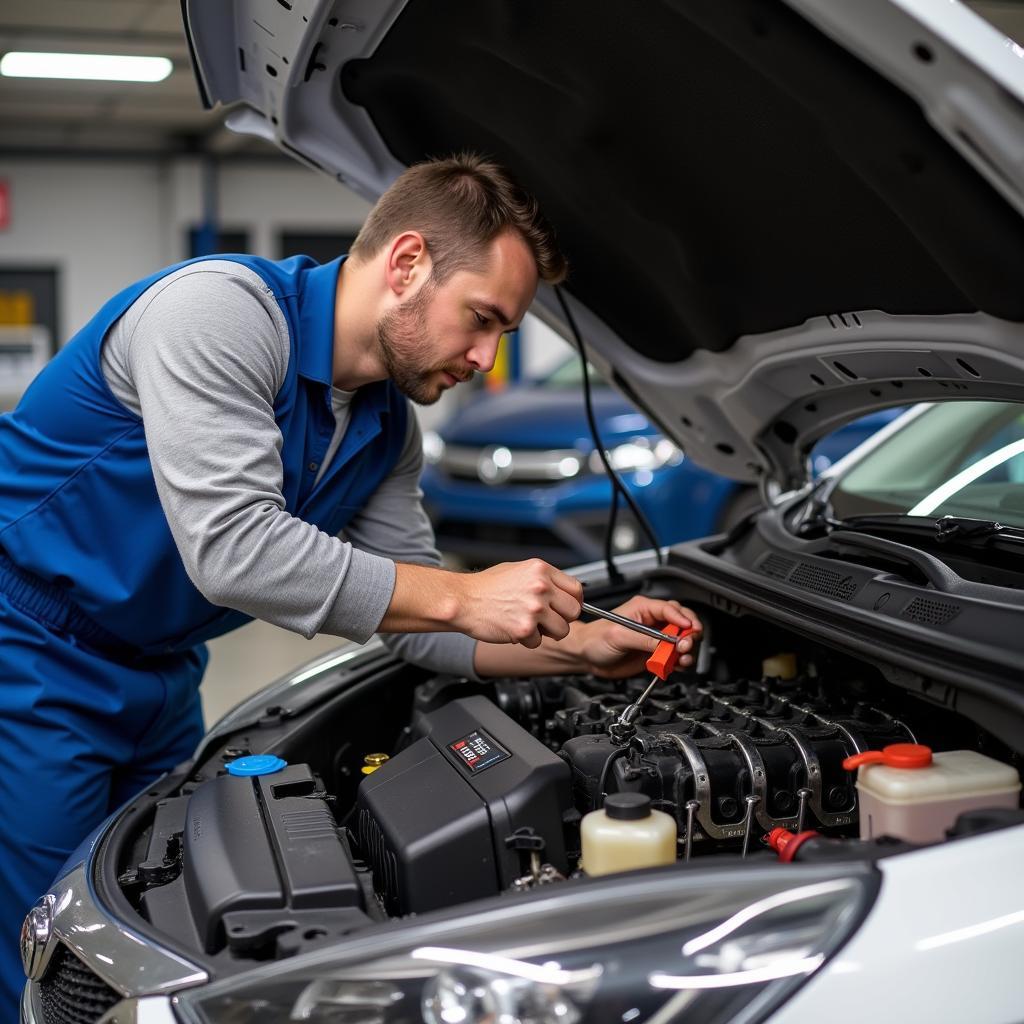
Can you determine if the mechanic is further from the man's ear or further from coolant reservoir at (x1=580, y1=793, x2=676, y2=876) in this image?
coolant reservoir at (x1=580, y1=793, x2=676, y2=876)

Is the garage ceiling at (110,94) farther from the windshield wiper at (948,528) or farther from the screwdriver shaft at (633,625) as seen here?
the screwdriver shaft at (633,625)

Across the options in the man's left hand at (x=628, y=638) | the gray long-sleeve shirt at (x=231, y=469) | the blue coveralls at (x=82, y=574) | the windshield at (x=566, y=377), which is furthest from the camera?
the windshield at (x=566, y=377)

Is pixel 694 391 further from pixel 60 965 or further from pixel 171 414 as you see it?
pixel 60 965

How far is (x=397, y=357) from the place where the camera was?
176 centimetres

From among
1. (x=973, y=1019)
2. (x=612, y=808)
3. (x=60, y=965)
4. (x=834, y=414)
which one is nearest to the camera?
(x=973, y=1019)

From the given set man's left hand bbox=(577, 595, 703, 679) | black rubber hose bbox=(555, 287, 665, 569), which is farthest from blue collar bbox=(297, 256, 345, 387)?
man's left hand bbox=(577, 595, 703, 679)

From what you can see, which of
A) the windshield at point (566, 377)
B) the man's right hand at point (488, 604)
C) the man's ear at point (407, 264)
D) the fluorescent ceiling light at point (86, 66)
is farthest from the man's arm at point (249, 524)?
the fluorescent ceiling light at point (86, 66)

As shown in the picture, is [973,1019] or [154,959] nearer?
[973,1019]

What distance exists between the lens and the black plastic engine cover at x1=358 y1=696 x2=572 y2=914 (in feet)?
4.46

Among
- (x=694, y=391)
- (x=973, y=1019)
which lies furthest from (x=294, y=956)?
(x=694, y=391)

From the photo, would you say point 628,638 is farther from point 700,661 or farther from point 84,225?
point 84,225

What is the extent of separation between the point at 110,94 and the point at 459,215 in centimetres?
911

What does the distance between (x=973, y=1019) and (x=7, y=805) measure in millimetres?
1316

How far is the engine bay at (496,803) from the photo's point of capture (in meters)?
1.29
